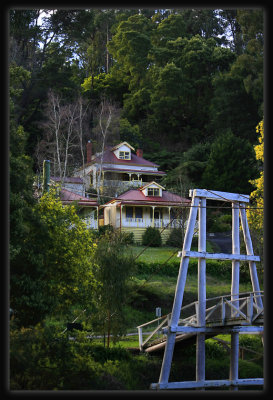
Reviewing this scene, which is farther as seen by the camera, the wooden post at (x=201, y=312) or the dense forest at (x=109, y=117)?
the wooden post at (x=201, y=312)

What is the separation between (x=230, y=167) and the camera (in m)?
43.6

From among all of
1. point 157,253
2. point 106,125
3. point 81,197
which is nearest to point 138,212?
point 81,197

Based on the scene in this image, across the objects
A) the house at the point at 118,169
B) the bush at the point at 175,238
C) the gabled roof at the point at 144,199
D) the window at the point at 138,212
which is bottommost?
the bush at the point at 175,238

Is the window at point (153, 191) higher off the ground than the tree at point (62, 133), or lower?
lower

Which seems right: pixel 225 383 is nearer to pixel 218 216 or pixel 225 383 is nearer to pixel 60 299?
pixel 60 299

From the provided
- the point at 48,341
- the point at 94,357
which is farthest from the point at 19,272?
the point at 94,357

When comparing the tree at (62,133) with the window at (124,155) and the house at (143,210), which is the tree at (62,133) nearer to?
the window at (124,155)

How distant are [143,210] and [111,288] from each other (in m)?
22.4

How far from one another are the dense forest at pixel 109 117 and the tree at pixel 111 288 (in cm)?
4

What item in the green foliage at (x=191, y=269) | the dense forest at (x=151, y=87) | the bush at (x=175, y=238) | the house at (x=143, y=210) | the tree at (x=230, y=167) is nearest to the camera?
the green foliage at (x=191, y=269)

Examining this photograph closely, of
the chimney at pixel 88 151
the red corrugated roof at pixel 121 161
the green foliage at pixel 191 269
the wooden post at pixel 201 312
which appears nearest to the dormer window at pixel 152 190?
the red corrugated roof at pixel 121 161

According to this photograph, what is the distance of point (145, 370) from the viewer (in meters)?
17.0

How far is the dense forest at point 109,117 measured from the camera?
1478 cm

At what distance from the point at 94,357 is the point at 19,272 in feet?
12.5
